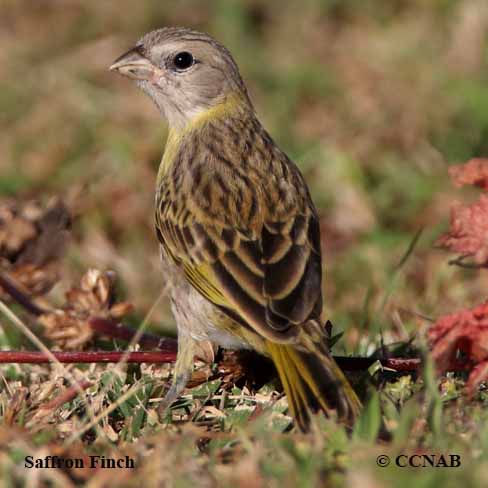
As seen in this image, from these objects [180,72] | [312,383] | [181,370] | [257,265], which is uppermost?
[180,72]

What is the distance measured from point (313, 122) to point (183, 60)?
10.5ft

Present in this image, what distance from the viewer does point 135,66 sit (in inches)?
239

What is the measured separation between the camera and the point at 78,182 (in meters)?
8.55

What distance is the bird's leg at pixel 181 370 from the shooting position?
4625 millimetres

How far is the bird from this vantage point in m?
4.36

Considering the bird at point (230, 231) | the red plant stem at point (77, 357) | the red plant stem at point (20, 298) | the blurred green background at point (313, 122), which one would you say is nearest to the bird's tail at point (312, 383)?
the bird at point (230, 231)

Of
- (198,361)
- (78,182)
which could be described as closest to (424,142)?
(78,182)

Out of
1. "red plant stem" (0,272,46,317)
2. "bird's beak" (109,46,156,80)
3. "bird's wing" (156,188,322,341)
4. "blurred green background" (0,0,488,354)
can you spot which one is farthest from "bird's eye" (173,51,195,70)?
"red plant stem" (0,272,46,317)

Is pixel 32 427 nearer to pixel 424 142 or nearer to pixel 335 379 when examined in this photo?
pixel 335 379

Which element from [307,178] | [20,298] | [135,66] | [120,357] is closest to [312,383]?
[120,357]

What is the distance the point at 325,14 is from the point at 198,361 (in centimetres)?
639

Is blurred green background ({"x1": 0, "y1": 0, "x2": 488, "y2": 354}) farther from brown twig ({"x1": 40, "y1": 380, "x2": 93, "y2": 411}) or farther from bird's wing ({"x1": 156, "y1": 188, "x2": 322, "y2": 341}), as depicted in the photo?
brown twig ({"x1": 40, "y1": 380, "x2": 93, "y2": 411})

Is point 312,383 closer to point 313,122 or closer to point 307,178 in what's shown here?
point 307,178

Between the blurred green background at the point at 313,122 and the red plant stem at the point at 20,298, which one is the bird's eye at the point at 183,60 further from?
the red plant stem at the point at 20,298
